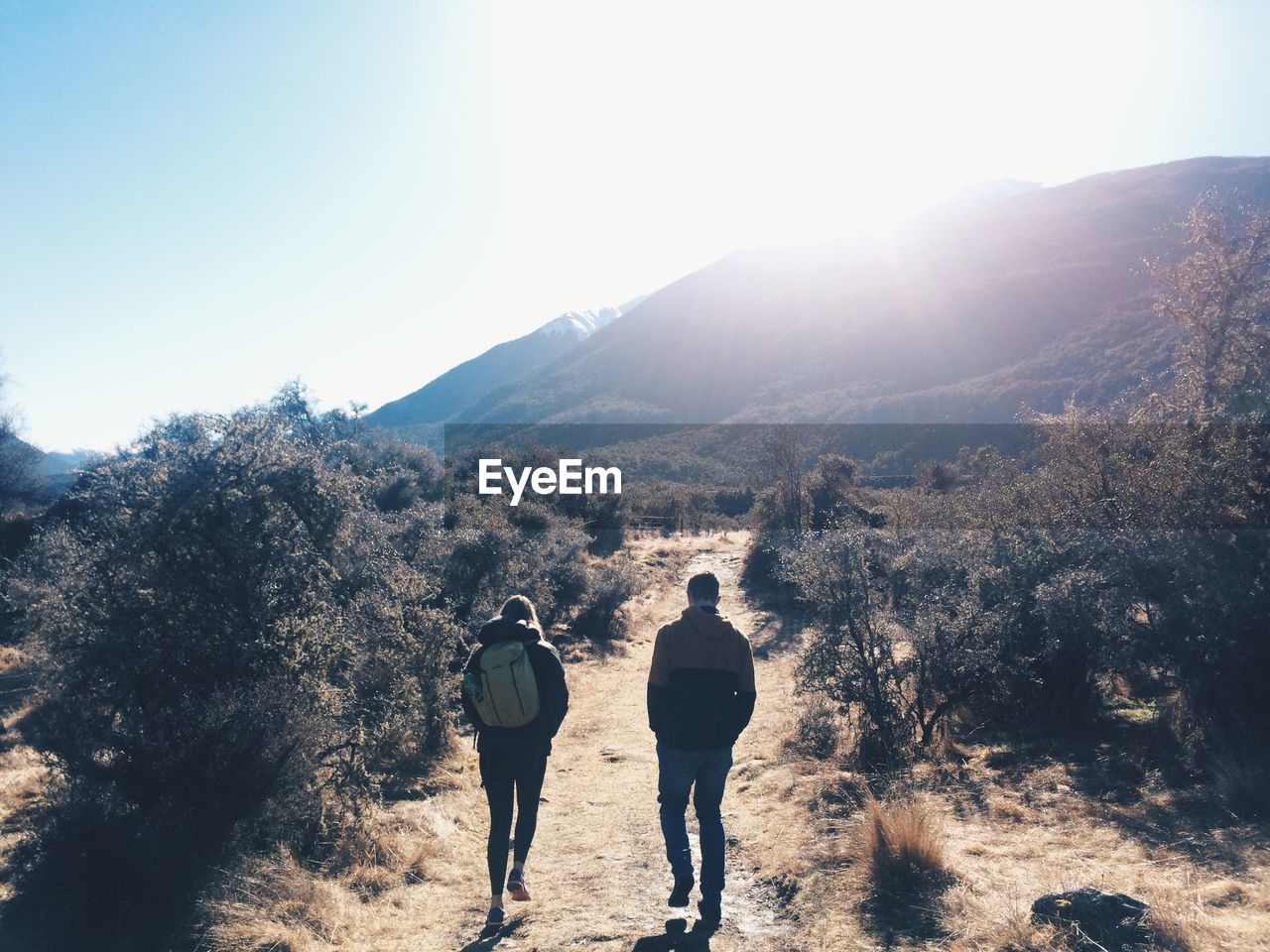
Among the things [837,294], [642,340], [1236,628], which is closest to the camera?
[1236,628]

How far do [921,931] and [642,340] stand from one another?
4360 inches

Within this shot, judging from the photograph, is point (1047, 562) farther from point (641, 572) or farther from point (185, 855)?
point (641, 572)

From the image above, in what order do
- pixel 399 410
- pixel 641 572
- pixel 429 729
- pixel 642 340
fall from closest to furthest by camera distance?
pixel 429 729, pixel 641 572, pixel 642 340, pixel 399 410

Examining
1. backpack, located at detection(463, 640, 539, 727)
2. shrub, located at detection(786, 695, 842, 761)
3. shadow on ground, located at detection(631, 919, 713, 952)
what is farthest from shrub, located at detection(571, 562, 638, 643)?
shadow on ground, located at detection(631, 919, 713, 952)

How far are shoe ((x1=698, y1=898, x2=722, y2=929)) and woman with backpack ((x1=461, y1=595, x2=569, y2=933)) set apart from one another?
1225mm

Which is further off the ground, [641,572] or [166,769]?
[166,769]

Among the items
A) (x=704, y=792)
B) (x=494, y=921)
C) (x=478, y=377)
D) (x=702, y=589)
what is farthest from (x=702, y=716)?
(x=478, y=377)

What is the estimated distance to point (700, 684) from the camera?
4680 millimetres

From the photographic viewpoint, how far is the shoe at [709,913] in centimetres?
464

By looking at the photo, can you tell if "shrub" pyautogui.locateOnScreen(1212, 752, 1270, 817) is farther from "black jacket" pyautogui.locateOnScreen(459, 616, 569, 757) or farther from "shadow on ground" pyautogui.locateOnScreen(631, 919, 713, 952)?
"black jacket" pyautogui.locateOnScreen(459, 616, 569, 757)

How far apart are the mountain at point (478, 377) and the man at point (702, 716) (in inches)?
4634

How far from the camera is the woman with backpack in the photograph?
4836 mm

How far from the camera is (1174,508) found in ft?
23.2

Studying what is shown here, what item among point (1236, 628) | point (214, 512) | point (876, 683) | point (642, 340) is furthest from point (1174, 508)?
point (642, 340)
